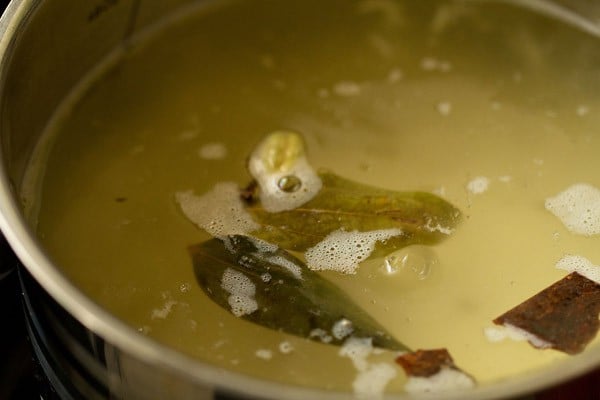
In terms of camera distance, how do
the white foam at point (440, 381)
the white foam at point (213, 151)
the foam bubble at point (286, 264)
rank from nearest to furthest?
the white foam at point (440, 381)
the foam bubble at point (286, 264)
the white foam at point (213, 151)

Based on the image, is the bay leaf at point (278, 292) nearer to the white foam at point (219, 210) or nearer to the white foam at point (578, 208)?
the white foam at point (219, 210)

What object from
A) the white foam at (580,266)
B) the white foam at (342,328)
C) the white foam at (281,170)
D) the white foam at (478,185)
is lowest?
the white foam at (580,266)

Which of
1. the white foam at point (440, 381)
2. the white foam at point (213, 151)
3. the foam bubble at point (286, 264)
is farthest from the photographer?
the white foam at point (213, 151)

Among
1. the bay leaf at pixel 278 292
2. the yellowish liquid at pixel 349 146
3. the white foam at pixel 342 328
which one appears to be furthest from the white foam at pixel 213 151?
the white foam at pixel 342 328

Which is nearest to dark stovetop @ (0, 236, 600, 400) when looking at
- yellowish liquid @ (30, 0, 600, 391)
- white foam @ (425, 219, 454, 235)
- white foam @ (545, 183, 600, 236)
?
yellowish liquid @ (30, 0, 600, 391)

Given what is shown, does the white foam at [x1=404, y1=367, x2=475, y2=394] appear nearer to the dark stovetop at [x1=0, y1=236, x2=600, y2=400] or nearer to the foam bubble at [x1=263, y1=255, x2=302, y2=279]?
the foam bubble at [x1=263, y1=255, x2=302, y2=279]
